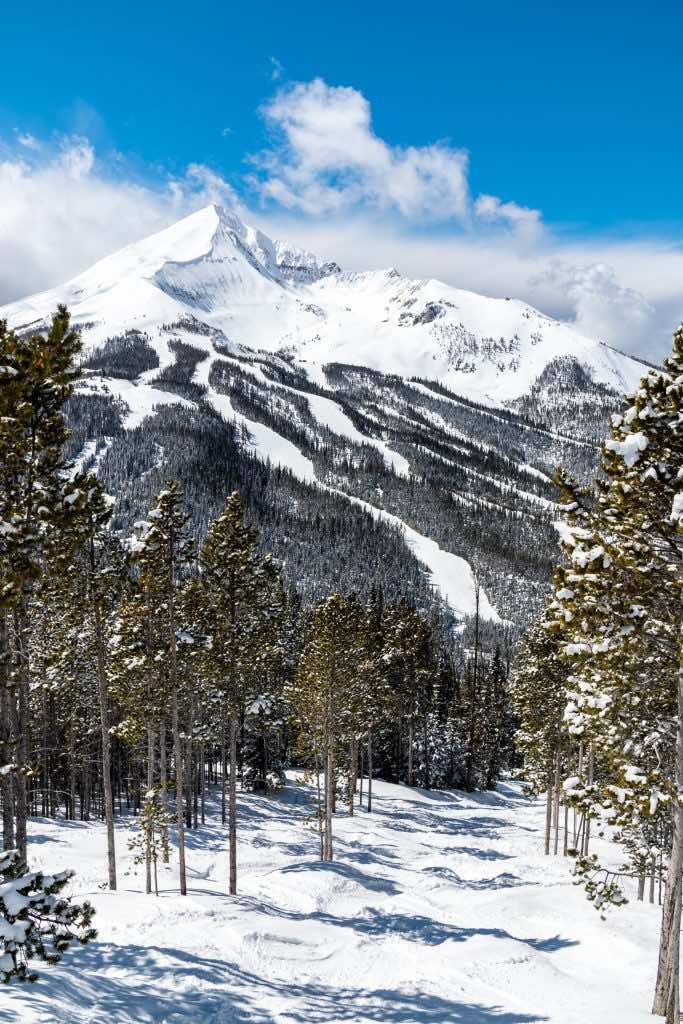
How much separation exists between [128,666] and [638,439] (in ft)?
63.3

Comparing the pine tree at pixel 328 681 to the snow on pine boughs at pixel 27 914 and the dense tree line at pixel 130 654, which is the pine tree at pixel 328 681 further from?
the snow on pine boughs at pixel 27 914

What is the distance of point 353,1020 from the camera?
14914 millimetres

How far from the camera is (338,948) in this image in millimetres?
21234

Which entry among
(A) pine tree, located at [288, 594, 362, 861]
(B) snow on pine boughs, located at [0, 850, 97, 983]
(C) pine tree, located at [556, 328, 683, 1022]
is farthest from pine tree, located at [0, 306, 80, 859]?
(A) pine tree, located at [288, 594, 362, 861]

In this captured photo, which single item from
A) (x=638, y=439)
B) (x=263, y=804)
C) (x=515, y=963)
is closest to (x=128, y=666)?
(x=515, y=963)

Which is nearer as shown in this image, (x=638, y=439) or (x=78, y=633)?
(x=638, y=439)

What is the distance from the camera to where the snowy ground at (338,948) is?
14.6 metres

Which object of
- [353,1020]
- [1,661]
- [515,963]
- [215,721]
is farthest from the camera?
[215,721]

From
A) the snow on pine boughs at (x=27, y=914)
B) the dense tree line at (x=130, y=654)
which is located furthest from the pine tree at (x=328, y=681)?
the snow on pine boughs at (x=27, y=914)

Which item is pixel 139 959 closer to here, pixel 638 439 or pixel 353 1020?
pixel 353 1020

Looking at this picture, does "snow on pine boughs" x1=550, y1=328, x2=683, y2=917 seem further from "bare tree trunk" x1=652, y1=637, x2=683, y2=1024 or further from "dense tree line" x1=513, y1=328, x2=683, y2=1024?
"bare tree trunk" x1=652, y1=637, x2=683, y2=1024

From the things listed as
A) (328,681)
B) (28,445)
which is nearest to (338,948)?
(328,681)

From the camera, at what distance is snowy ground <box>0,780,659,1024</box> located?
47.8 feet

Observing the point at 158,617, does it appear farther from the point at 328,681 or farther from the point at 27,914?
the point at 27,914
